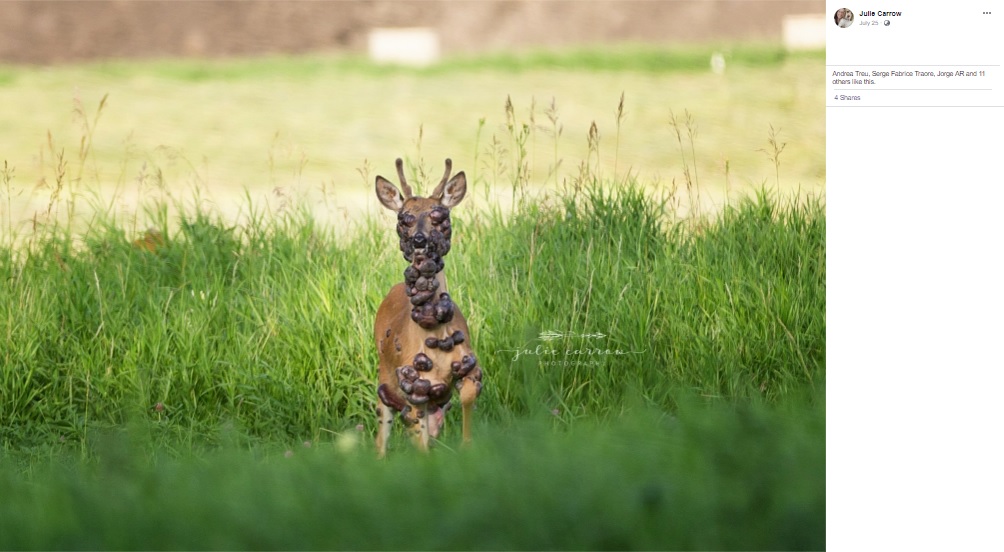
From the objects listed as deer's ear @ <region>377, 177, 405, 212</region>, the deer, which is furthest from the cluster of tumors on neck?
deer's ear @ <region>377, 177, 405, 212</region>

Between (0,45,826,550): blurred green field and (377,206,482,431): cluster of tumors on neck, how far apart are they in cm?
22

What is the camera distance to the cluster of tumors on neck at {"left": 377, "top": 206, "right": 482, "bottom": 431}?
3375mm

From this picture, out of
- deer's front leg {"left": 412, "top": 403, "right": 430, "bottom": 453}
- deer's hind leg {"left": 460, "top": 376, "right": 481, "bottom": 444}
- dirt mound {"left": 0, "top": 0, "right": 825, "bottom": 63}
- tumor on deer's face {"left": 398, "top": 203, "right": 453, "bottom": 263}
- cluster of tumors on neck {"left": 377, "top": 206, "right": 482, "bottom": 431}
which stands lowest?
deer's front leg {"left": 412, "top": 403, "right": 430, "bottom": 453}

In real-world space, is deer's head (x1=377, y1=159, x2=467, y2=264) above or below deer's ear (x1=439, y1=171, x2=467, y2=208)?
below

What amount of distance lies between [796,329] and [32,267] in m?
3.52

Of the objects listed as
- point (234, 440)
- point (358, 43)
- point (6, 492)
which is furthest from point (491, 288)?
point (358, 43)

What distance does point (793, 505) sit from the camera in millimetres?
2770

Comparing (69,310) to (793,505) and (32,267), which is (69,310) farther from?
(793,505)

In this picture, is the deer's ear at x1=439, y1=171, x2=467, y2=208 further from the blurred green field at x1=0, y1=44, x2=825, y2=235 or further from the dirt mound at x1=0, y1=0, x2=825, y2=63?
the dirt mound at x1=0, y1=0, x2=825, y2=63

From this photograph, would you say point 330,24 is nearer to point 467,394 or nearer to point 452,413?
point 452,413
